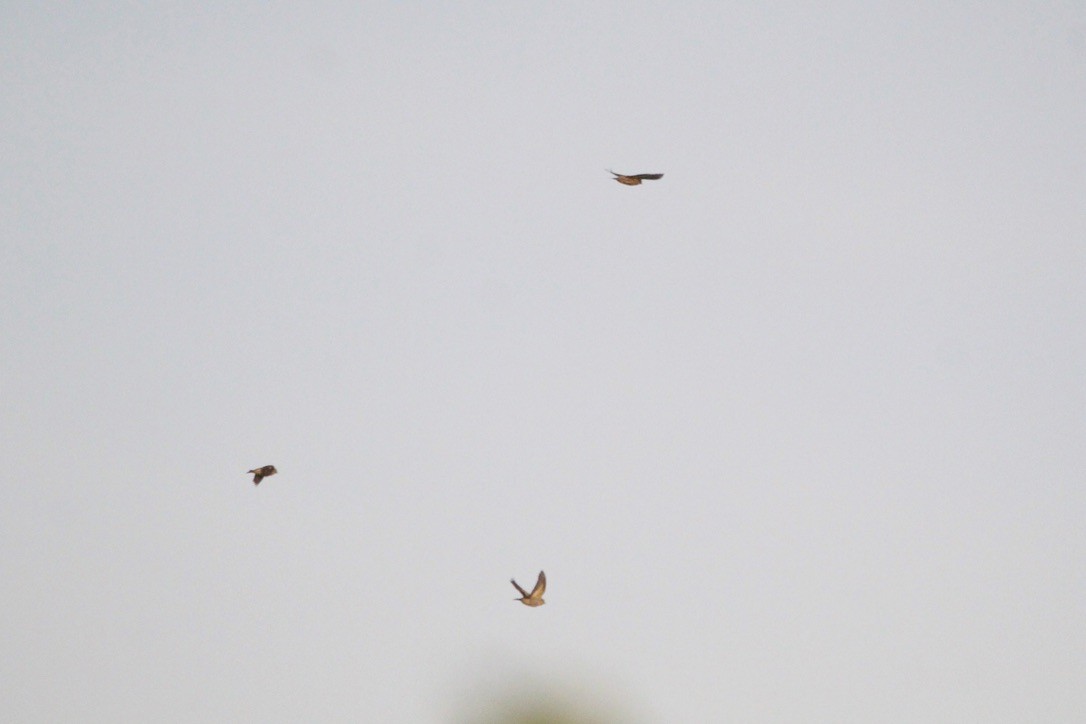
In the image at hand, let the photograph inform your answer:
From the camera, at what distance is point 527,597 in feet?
68.9

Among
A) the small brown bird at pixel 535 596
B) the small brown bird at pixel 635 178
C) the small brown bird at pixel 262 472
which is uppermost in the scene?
the small brown bird at pixel 635 178

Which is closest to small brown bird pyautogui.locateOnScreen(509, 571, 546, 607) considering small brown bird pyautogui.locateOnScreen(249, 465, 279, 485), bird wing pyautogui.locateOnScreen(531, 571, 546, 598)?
bird wing pyautogui.locateOnScreen(531, 571, 546, 598)

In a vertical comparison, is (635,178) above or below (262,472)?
above

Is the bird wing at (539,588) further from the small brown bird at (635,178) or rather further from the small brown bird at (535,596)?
the small brown bird at (635,178)

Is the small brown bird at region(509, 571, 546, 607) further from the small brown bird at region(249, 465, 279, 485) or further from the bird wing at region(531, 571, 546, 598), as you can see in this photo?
the small brown bird at region(249, 465, 279, 485)

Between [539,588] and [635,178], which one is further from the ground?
[635,178]

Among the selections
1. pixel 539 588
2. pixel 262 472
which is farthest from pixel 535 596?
pixel 262 472

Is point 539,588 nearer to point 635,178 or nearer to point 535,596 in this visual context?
point 535,596

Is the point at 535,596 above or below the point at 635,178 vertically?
below

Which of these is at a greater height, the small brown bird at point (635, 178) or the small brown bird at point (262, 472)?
the small brown bird at point (635, 178)

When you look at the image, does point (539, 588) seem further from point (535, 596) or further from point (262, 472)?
point (262, 472)

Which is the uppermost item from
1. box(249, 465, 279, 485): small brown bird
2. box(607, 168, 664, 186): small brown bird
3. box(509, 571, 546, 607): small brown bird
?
box(607, 168, 664, 186): small brown bird

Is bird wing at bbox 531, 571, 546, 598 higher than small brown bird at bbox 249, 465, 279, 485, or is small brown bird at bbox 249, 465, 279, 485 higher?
small brown bird at bbox 249, 465, 279, 485

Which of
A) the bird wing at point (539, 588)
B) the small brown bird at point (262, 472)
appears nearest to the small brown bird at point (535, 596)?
the bird wing at point (539, 588)
